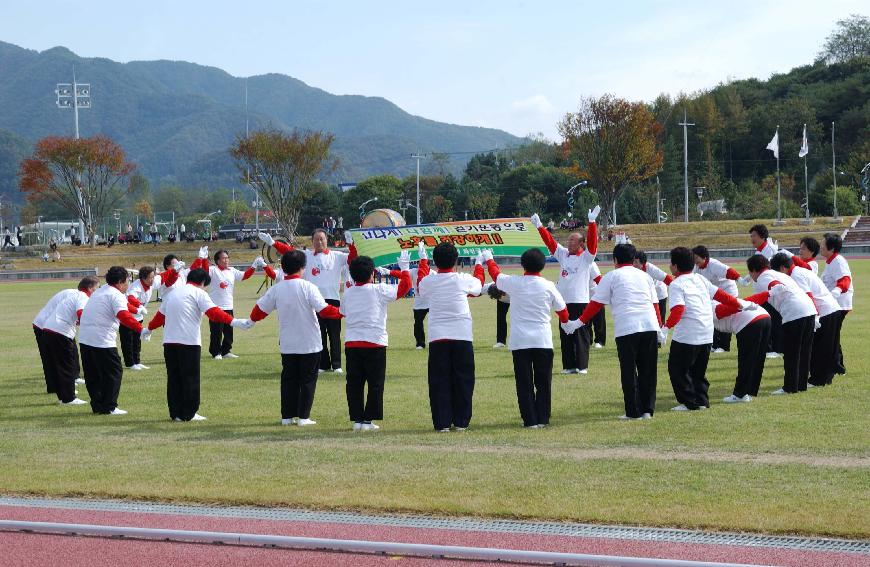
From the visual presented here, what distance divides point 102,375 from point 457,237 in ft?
70.5

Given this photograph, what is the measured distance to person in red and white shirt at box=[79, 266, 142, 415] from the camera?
12.6 meters

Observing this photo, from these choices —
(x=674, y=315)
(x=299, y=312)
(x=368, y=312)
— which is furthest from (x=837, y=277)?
(x=299, y=312)

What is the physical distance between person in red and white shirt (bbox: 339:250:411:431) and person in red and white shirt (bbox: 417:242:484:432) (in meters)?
0.43

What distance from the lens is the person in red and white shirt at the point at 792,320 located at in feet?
41.9

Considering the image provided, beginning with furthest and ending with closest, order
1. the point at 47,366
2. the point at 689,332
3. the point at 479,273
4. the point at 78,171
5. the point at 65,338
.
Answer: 1. the point at 78,171
2. the point at 47,366
3. the point at 65,338
4. the point at 479,273
5. the point at 689,332

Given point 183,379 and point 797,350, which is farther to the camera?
point 797,350

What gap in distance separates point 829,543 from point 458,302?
534 cm

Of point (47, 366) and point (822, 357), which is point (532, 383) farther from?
point (47, 366)

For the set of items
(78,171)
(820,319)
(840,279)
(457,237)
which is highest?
(78,171)

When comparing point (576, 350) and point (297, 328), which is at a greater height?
point (297, 328)

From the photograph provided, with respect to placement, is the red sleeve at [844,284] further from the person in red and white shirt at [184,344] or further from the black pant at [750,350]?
the person in red and white shirt at [184,344]

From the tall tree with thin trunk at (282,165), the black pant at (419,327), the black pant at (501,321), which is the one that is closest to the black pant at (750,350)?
the black pant at (501,321)

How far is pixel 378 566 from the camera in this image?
6188 mm

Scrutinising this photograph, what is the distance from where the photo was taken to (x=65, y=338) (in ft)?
45.0
